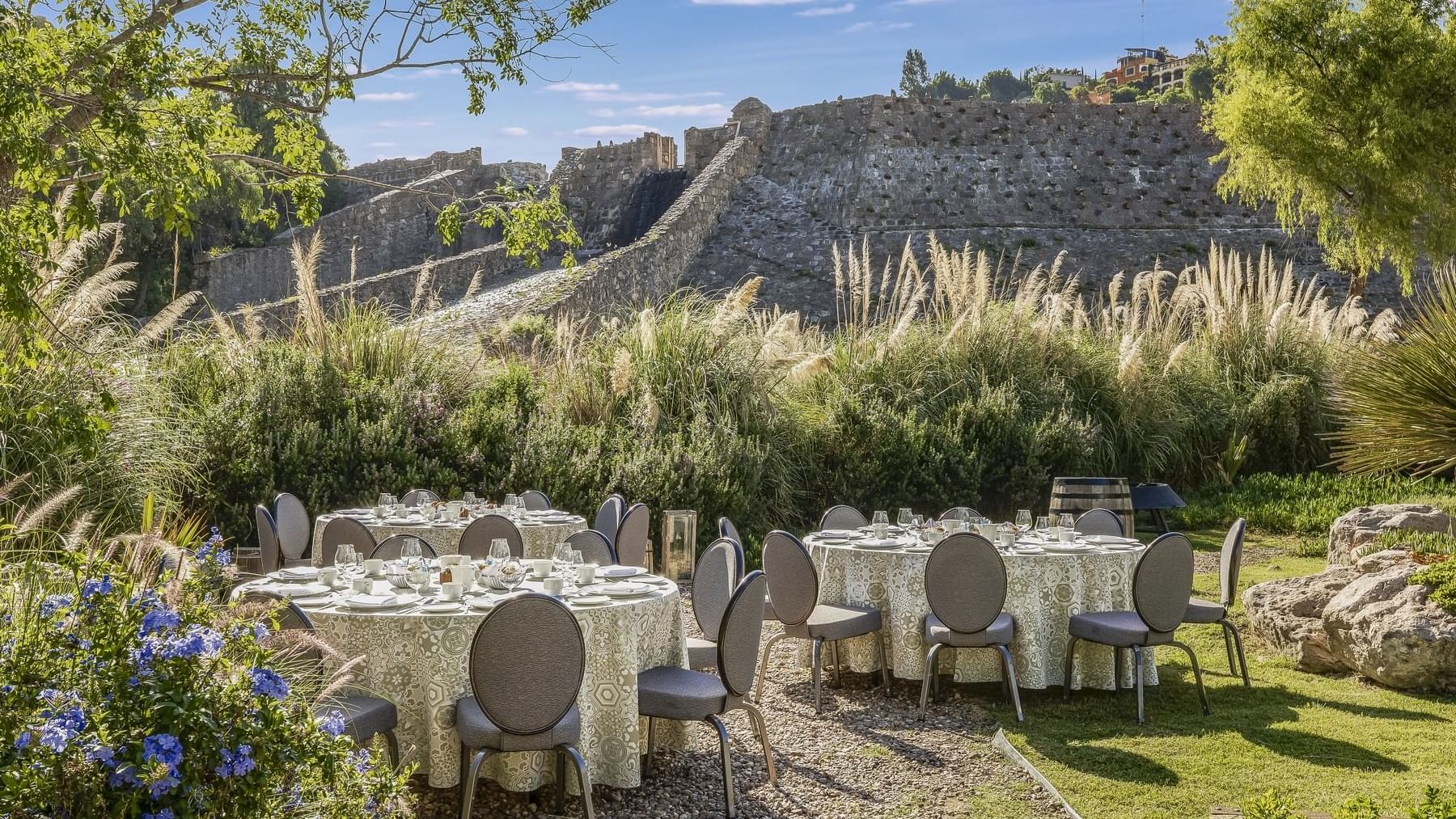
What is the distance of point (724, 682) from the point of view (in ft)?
14.3

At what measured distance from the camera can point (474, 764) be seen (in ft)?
12.3

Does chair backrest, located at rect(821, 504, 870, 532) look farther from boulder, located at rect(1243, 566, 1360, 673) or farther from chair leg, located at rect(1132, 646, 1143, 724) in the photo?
boulder, located at rect(1243, 566, 1360, 673)

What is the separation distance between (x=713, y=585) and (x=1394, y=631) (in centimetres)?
348

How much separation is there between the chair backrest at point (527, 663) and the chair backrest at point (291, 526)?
3872 mm

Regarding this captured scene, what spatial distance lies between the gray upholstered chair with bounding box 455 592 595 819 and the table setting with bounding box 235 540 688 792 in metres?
0.20

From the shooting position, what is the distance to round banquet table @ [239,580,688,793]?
404 cm

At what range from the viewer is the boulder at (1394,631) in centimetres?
573

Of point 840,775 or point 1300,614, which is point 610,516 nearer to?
point 840,775

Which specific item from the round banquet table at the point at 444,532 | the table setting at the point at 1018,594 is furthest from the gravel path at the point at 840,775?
the round banquet table at the point at 444,532

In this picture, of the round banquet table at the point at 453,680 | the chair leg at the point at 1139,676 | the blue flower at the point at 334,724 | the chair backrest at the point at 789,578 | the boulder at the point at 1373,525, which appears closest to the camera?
the blue flower at the point at 334,724

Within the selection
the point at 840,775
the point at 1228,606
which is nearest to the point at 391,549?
the point at 840,775

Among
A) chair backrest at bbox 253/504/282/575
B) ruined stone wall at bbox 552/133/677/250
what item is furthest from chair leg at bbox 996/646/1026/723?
ruined stone wall at bbox 552/133/677/250

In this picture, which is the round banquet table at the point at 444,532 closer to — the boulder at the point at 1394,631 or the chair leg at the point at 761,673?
the chair leg at the point at 761,673

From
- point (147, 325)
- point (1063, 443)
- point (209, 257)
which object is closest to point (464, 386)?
point (147, 325)
